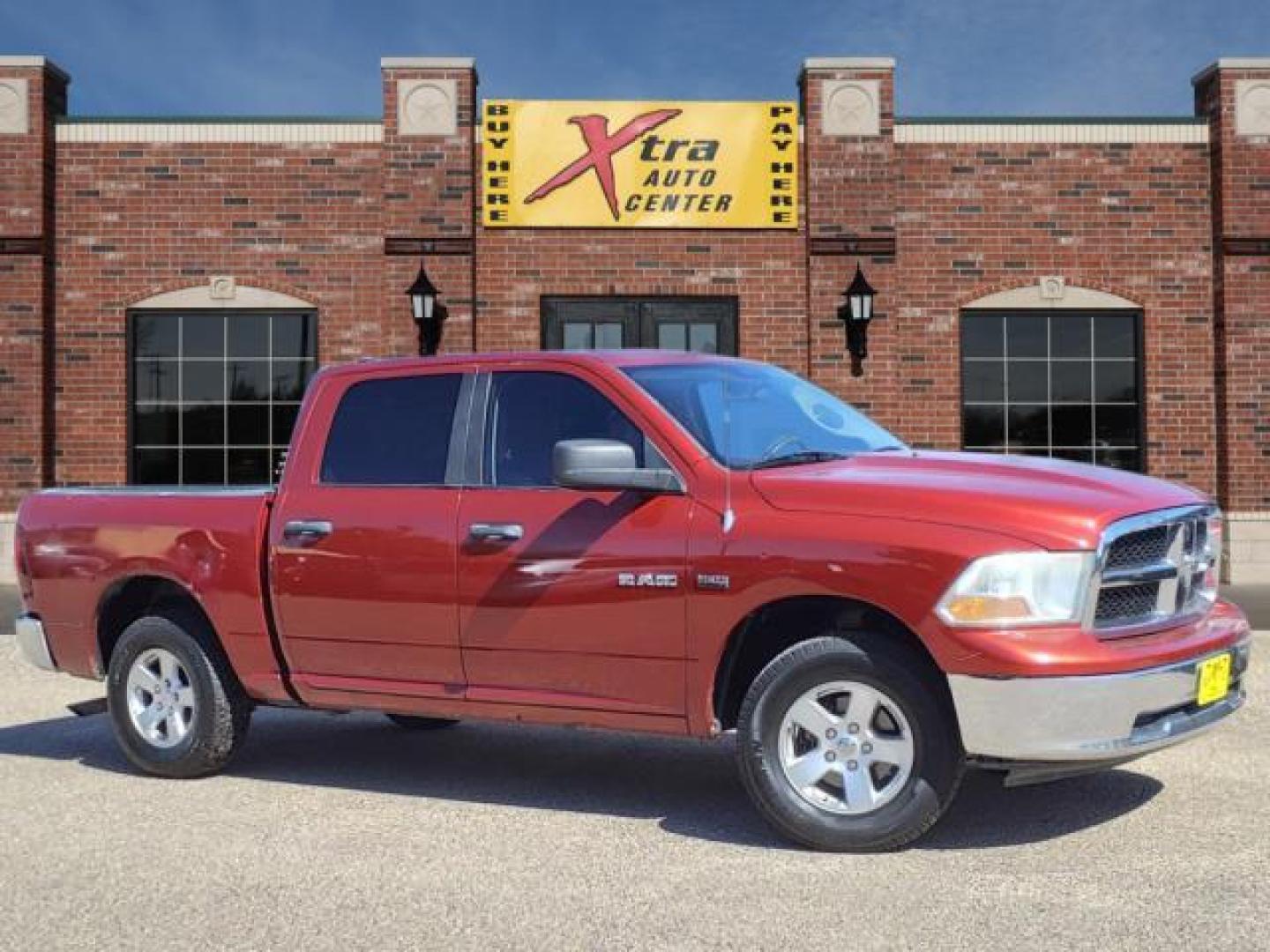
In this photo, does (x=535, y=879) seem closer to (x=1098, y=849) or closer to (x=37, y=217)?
(x=1098, y=849)

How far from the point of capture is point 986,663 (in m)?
4.75

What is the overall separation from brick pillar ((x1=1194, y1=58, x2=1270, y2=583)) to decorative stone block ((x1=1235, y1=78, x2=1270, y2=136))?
10 millimetres

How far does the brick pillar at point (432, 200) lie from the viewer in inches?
656

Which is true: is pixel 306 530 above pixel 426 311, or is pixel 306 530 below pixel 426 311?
below

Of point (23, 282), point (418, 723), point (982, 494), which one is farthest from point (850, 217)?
point (982, 494)

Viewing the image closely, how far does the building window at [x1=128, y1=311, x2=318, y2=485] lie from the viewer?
16906 millimetres

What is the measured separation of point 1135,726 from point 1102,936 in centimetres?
95

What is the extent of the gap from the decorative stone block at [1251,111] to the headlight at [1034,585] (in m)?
14.0

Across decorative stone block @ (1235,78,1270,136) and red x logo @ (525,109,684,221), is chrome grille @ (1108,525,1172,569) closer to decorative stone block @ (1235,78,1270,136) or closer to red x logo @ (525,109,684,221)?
red x logo @ (525,109,684,221)

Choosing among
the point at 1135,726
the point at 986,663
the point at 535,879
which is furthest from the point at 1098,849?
the point at 535,879

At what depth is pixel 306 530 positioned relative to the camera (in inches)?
245

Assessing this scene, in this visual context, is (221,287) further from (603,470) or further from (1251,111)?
(603,470)

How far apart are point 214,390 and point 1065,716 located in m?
13.9

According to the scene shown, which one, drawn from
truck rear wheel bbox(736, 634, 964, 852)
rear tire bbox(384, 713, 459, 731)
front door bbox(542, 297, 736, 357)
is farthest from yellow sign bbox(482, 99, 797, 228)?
truck rear wheel bbox(736, 634, 964, 852)
